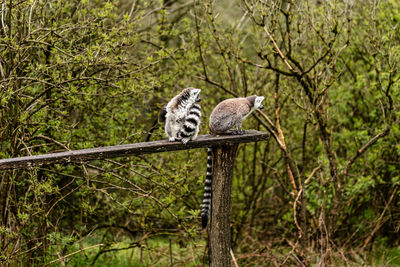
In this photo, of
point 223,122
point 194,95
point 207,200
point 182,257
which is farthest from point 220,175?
point 182,257

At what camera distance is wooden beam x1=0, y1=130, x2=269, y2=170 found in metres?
3.30

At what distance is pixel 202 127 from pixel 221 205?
2.08 metres

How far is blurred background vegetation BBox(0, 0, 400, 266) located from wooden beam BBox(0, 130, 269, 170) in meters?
0.69

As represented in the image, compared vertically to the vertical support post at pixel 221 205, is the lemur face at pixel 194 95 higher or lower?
higher

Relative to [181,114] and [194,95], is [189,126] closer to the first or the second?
[181,114]

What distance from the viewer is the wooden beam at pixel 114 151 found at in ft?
10.8

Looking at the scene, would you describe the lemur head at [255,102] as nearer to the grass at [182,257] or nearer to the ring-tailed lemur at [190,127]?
the ring-tailed lemur at [190,127]

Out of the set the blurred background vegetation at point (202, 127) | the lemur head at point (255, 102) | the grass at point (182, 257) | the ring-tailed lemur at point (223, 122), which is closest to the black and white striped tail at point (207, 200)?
the ring-tailed lemur at point (223, 122)

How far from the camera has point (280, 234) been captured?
7594 mm

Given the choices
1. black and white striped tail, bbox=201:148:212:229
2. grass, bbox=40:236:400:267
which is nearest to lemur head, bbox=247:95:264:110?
black and white striped tail, bbox=201:148:212:229

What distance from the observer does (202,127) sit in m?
6.23

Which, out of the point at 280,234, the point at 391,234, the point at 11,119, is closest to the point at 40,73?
the point at 11,119

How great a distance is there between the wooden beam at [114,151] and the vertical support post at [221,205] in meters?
0.20

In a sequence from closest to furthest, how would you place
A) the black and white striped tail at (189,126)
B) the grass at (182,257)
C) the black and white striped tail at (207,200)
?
the black and white striped tail at (189,126)
the black and white striped tail at (207,200)
the grass at (182,257)
